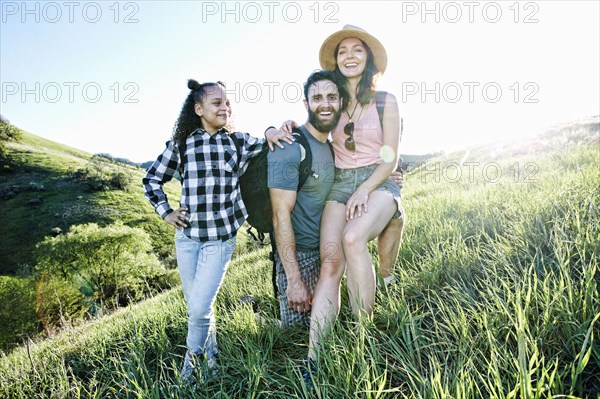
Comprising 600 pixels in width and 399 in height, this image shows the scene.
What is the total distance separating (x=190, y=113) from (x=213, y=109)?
34 centimetres

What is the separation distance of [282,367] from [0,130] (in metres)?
107

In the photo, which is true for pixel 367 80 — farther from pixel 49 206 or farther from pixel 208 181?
pixel 49 206

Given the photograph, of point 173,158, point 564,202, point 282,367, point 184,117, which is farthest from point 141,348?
point 564,202

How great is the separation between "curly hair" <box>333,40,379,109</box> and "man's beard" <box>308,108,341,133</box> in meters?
0.27

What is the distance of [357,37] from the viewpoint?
328 centimetres

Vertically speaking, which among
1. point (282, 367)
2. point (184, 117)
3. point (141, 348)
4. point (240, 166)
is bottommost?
point (141, 348)

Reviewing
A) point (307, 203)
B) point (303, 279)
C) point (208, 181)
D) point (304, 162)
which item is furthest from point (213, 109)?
point (303, 279)

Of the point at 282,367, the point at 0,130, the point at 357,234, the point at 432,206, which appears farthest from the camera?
the point at 0,130

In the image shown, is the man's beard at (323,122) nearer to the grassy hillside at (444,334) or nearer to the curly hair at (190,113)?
the curly hair at (190,113)

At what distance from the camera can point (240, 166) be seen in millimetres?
3422

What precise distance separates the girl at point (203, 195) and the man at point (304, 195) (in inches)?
18.1

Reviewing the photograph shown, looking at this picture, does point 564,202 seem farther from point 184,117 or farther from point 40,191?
point 40,191

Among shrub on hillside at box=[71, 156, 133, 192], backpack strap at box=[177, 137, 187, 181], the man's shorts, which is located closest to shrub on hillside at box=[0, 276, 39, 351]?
backpack strap at box=[177, 137, 187, 181]

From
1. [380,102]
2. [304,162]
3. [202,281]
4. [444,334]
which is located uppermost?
[380,102]
